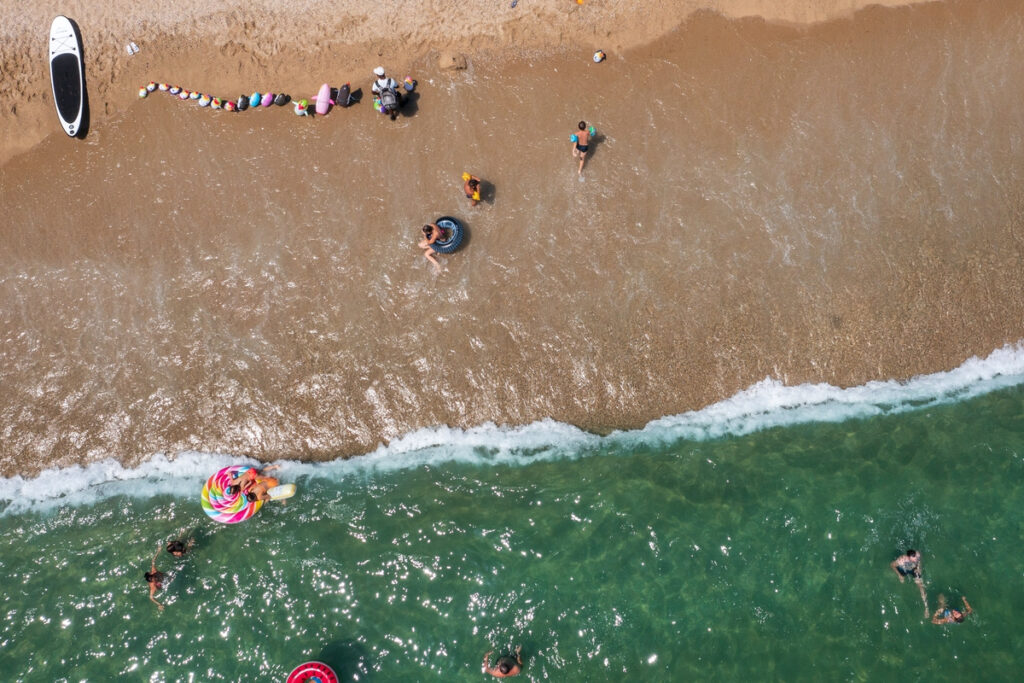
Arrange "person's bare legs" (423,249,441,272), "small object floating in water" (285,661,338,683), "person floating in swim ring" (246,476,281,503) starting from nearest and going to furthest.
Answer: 1. "small object floating in water" (285,661,338,683)
2. "person floating in swim ring" (246,476,281,503)
3. "person's bare legs" (423,249,441,272)

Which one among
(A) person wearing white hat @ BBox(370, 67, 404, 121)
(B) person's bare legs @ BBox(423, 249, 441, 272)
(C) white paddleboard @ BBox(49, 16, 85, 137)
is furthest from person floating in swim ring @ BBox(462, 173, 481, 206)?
(C) white paddleboard @ BBox(49, 16, 85, 137)

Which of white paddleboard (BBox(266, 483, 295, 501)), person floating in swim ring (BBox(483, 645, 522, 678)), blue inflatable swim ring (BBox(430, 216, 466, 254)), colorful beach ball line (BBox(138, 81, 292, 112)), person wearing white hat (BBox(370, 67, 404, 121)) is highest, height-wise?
colorful beach ball line (BBox(138, 81, 292, 112))

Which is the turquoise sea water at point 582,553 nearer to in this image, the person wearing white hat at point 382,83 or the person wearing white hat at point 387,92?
the person wearing white hat at point 387,92

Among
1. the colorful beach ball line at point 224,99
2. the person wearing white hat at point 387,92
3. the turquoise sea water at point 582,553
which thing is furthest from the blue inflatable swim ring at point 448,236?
the colorful beach ball line at point 224,99

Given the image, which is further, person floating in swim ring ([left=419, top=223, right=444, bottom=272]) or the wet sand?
the wet sand

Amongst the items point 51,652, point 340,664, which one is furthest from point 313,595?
point 51,652

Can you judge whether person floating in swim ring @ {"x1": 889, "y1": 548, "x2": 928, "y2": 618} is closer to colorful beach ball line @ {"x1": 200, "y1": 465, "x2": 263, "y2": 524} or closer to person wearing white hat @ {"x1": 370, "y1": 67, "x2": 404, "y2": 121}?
colorful beach ball line @ {"x1": 200, "y1": 465, "x2": 263, "y2": 524}

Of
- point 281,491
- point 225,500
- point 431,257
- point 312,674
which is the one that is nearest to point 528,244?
point 431,257

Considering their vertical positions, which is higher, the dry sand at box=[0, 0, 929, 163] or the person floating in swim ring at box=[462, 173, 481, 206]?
the dry sand at box=[0, 0, 929, 163]

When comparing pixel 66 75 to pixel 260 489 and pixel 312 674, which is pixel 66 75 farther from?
pixel 312 674
